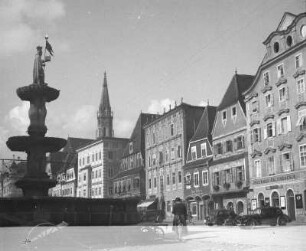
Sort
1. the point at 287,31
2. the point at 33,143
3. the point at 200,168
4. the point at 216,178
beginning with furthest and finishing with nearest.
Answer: the point at 200,168 → the point at 216,178 → the point at 287,31 → the point at 33,143

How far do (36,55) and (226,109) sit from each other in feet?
96.5

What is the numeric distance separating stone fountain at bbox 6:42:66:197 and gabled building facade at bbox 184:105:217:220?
3140 centimetres

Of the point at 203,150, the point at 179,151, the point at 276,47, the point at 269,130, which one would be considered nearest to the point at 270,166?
the point at 269,130

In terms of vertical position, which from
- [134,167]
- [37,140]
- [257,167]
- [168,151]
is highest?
[168,151]

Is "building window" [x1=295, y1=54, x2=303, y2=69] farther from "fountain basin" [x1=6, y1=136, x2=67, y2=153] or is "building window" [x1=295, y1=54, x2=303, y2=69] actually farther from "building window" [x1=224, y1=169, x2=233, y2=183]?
"fountain basin" [x1=6, y1=136, x2=67, y2=153]

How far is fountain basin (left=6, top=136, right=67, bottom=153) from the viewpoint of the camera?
22375 millimetres

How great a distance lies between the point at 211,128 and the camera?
183 ft

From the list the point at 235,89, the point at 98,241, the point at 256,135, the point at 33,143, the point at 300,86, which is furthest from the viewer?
the point at 235,89

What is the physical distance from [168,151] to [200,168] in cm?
985

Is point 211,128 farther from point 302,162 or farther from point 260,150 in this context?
point 302,162

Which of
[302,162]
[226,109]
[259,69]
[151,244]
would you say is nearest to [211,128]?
[226,109]

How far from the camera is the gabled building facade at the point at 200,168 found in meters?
53.1

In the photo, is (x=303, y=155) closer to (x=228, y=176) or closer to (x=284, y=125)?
(x=284, y=125)

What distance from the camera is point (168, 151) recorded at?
6356cm
